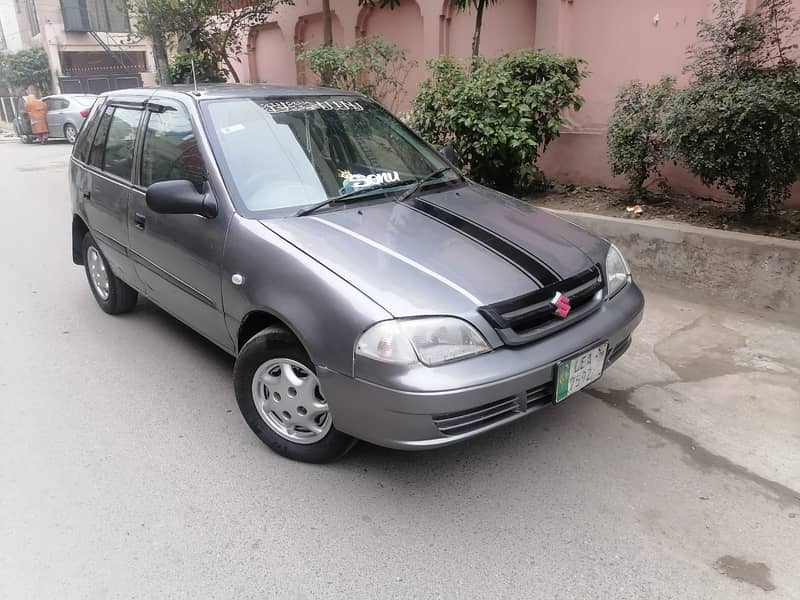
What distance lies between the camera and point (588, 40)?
7156 mm

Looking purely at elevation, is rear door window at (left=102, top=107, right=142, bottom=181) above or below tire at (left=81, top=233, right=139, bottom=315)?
above

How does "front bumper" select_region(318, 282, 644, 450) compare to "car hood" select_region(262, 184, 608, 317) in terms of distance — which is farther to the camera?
"car hood" select_region(262, 184, 608, 317)

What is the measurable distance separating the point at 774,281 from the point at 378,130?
312cm

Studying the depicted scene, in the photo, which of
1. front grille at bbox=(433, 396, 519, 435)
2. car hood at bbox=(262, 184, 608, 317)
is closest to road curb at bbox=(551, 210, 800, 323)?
car hood at bbox=(262, 184, 608, 317)

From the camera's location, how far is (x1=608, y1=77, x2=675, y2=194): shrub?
18.3ft

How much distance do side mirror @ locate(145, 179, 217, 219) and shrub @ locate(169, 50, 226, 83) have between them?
9.87 meters

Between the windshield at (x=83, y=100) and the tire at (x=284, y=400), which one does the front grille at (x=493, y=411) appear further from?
the windshield at (x=83, y=100)

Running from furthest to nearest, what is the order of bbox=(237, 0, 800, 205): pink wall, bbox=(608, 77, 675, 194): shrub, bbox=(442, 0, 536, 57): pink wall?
bbox=(442, 0, 536, 57): pink wall < bbox=(237, 0, 800, 205): pink wall < bbox=(608, 77, 675, 194): shrub

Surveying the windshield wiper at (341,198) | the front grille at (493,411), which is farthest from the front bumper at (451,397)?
the windshield wiper at (341,198)

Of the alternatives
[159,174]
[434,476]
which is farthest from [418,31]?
[434,476]

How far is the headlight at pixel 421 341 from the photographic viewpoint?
2463 mm

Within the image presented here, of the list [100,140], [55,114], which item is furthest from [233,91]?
[55,114]

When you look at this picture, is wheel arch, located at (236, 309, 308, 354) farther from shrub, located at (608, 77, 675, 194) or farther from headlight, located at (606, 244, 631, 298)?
shrub, located at (608, 77, 675, 194)

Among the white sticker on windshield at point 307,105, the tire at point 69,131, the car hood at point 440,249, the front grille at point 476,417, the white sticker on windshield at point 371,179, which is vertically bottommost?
the tire at point 69,131
